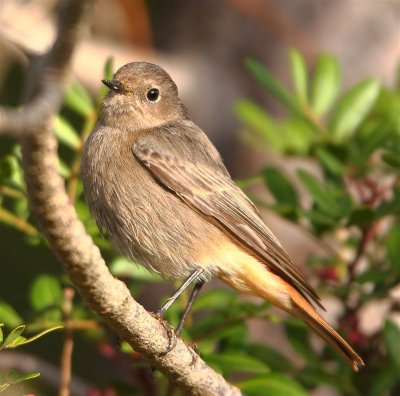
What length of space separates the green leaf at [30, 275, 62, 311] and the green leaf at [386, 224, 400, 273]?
50.7 inches

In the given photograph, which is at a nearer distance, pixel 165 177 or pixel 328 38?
pixel 165 177

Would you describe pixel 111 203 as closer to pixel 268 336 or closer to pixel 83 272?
pixel 83 272

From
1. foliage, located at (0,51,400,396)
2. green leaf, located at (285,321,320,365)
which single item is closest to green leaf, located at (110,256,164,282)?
foliage, located at (0,51,400,396)

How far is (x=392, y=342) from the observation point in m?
3.49

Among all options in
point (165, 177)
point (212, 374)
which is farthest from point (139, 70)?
point (212, 374)

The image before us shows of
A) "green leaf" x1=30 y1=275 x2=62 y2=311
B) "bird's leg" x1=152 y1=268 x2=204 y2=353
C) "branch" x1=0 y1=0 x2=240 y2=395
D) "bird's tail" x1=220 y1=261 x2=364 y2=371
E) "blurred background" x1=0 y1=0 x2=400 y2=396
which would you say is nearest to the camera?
"branch" x1=0 y1=0 x2=240 y2=395

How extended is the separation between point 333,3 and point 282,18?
1.31 ft

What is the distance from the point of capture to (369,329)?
464 centimetres

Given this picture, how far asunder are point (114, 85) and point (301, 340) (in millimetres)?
1297

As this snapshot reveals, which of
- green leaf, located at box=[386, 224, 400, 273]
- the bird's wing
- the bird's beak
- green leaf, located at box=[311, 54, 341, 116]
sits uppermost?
green leaf, located at box=[311, 54, 341, 116]

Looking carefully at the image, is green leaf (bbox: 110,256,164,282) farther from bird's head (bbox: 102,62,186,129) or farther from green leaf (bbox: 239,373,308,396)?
green leaf (bbox: 239,373,308,396)

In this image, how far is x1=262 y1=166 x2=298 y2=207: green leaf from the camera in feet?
12.9

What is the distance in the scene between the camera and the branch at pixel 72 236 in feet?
5.37

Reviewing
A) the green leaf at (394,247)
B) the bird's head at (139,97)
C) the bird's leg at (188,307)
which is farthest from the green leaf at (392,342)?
the bird's head at (139,97)
